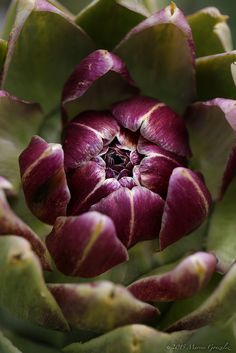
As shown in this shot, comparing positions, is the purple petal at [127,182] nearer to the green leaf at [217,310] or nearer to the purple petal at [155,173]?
the purple petal at [155,173]

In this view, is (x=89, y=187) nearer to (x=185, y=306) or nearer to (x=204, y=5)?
(x=185, y=306)

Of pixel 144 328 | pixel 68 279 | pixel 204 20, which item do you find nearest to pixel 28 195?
pixel 68 279

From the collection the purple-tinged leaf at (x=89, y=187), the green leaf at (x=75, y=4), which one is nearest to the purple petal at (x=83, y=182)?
the purple-tinged leaf at (x=89, y=187)

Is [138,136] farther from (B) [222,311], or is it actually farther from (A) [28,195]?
(B) [222,311]

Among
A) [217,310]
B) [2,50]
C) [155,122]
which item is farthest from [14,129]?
[217,310]

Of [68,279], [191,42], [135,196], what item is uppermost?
[191,42]

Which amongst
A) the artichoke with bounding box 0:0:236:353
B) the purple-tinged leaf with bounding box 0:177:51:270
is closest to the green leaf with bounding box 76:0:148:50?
the artichoke with bounding box 0:0:236:353

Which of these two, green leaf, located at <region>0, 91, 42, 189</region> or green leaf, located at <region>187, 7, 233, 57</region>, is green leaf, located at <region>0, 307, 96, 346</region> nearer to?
green leaf, located at <region>0, 91, 42, 189</region>
